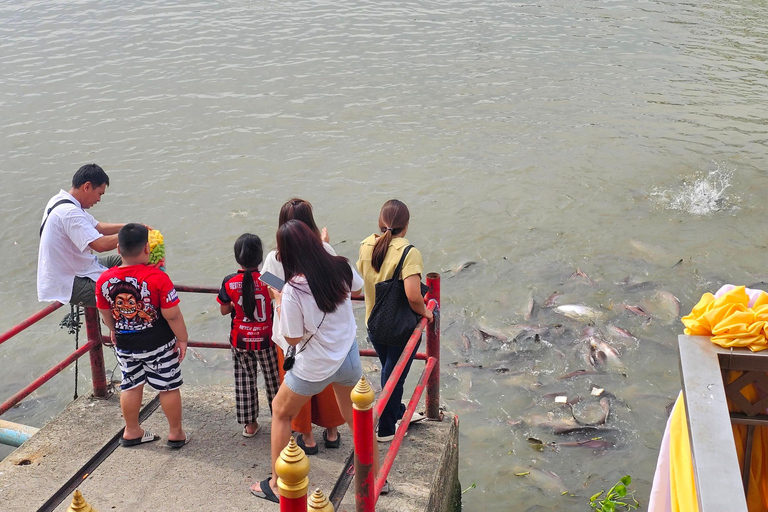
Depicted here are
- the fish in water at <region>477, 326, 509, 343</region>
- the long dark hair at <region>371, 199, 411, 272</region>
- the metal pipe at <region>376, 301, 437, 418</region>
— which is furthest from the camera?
the fish in water at <region>477, 326, 509, 343</region>

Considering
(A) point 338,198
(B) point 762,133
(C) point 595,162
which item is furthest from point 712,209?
(A) point 338,198

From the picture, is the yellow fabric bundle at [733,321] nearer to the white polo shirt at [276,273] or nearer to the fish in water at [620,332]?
the white polo shirt at [276,273]

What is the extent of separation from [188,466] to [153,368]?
66 cm

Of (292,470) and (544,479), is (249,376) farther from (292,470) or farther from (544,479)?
(544,479)

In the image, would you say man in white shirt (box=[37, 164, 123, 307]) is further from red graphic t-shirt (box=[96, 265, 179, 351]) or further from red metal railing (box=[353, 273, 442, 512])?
red metal railing (box=[353, 273, 442, 512])

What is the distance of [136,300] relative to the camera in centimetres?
441

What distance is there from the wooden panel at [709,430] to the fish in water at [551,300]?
5.55m

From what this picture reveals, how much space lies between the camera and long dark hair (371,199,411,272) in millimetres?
4438

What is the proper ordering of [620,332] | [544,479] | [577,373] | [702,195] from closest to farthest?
1. [544,479]
2. [577,373]
3. [620,332]
4. [702,195]

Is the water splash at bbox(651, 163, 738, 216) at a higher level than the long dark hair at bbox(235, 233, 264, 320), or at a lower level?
lower

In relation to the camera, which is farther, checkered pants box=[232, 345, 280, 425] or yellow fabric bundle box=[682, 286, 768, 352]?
checkered pants box=[232, 345, 280, 425]

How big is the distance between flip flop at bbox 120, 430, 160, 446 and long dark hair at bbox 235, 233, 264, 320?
3.55 ft

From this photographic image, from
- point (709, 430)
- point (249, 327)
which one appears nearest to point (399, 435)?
point (249, 327)

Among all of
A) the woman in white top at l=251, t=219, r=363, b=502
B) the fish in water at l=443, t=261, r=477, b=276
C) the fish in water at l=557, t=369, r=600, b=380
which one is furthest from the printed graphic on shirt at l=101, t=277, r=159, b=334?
the fish in water at l=443, t=261, r=477, b=276
